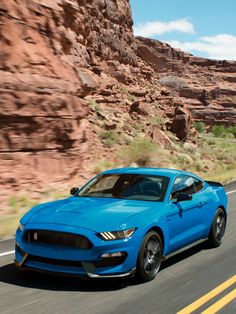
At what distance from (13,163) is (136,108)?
26654 mm

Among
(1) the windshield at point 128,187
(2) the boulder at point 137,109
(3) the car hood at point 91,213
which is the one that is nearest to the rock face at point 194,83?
(2) the boulder at point 137,109

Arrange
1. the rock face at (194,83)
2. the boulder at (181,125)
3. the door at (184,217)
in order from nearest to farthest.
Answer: the door at (184,217) < the boulder at (181,125) < the rock face at (194,83)

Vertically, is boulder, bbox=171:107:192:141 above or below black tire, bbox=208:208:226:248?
below

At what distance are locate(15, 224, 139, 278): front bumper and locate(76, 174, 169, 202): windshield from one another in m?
1.36

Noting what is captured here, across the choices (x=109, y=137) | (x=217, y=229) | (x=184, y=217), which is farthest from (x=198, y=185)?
(x=109, y=137)

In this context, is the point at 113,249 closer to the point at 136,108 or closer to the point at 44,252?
the point at 44,252

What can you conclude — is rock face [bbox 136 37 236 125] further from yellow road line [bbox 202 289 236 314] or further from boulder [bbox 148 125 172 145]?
yellow road line [bbox 202 289 236 314]

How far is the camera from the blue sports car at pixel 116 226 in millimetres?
5906

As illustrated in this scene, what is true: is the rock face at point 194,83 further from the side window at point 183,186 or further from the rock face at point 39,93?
the side window at point 183,186

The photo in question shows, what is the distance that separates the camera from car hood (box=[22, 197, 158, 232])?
20.0 feet

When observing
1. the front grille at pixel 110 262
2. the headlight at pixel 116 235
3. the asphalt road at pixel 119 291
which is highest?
the headlight at pixel 116 235

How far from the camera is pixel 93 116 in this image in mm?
34750

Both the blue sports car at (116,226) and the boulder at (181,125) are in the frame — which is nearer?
the blue sports car at (116,226)

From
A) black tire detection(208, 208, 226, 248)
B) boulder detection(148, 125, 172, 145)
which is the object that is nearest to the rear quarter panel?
black tire detection(208, 208, 226, 248)
